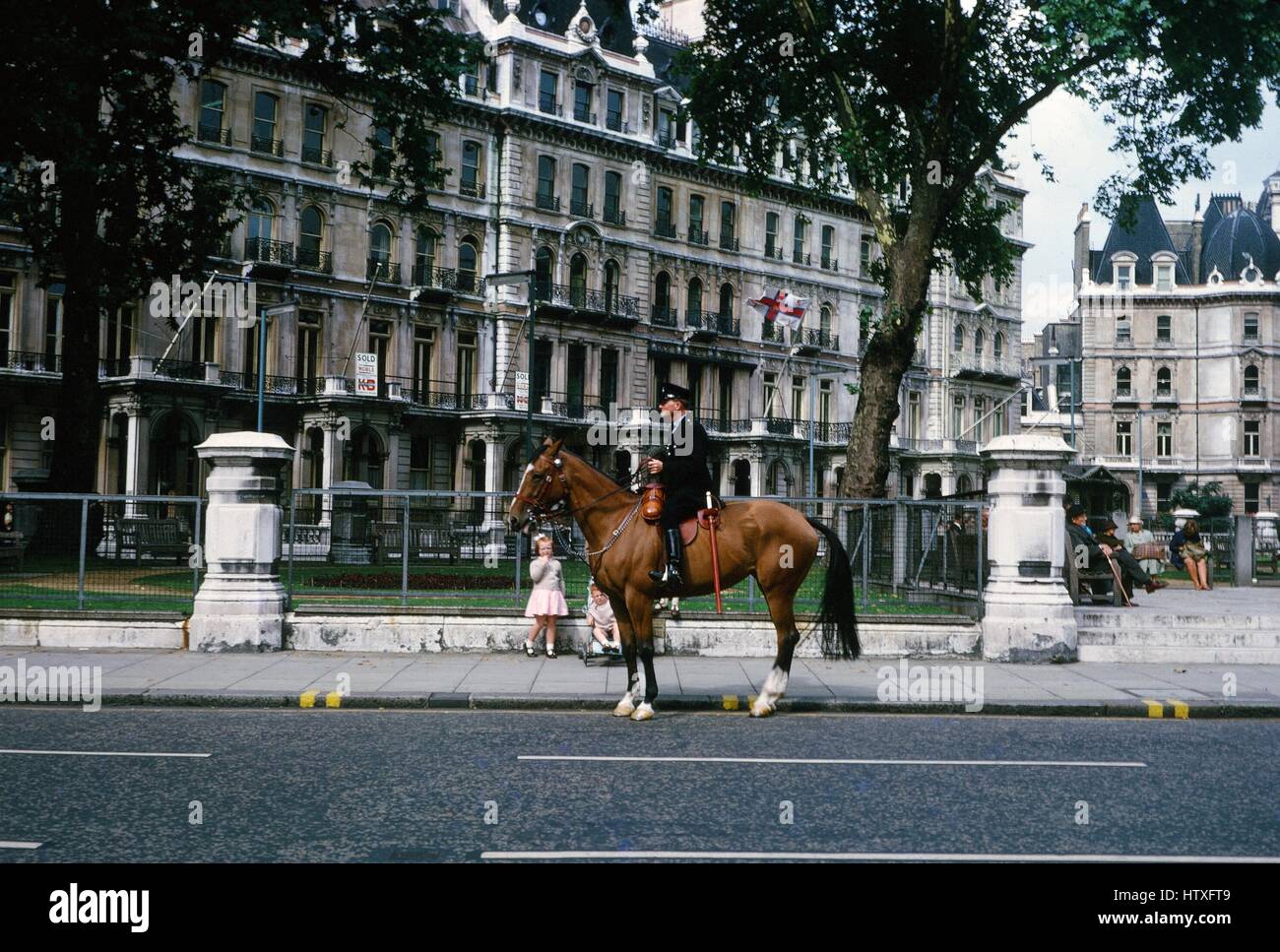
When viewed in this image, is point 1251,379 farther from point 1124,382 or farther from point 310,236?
point 310,236

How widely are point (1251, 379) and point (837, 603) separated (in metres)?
93.5

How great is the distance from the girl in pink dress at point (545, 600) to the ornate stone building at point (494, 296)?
26184 millimetres

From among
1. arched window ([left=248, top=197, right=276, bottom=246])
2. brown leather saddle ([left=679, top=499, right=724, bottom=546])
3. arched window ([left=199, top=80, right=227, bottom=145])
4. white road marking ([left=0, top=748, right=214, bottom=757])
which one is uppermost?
arched window ([left=199, top=80, right=227, bottom=145])

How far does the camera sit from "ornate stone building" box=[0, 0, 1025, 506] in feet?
150

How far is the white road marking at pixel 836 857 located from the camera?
625cm

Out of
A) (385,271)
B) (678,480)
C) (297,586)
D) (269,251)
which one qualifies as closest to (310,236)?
(269,251)

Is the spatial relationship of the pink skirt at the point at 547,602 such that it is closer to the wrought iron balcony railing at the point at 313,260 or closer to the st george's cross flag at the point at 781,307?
the st george's cross flag at the point at 781,307

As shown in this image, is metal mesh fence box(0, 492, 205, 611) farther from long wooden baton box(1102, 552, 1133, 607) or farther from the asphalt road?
long wooden baton box(1102, 552, 1133, 607)

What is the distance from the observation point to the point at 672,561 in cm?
1153

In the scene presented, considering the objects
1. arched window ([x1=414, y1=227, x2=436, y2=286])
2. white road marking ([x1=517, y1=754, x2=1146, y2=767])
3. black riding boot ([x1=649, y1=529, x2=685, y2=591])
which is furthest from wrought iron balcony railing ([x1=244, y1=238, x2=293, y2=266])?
white road marking ([x1=517, y1=754, x2=1146, y2=767])

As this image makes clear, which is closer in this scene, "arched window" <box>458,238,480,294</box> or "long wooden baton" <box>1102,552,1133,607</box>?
"long wooden baton" <box>1102,552,1133,607</box>

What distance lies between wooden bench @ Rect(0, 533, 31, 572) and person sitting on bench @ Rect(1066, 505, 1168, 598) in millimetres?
15439
